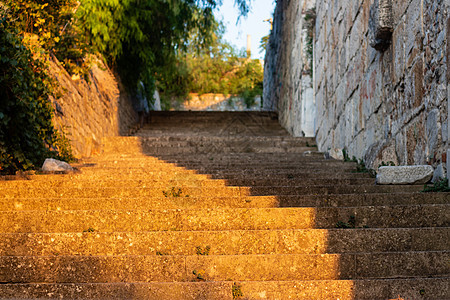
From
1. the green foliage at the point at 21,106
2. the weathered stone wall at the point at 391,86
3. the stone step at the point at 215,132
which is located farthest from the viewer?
the stone step at the point at 215,132

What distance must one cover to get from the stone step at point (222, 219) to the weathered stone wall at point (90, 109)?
10.1 ft

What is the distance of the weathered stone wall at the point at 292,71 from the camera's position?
28.7ft

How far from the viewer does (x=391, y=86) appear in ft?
14.4

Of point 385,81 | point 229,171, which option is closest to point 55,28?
point 229,171

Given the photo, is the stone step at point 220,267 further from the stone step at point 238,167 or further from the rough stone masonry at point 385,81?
the stone step at point 238,167

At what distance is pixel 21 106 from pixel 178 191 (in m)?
1.98

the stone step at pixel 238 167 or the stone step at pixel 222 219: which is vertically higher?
the stone step at pixel 238 167

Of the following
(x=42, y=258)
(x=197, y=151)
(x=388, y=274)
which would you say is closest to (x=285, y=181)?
(x=388, y=274)

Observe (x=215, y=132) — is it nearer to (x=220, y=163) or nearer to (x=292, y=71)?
(x=292, y=71)

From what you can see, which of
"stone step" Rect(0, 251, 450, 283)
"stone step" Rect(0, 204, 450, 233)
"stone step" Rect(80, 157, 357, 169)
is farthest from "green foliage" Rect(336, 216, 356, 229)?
"stone step" Rect(80, 157, 357, 169)

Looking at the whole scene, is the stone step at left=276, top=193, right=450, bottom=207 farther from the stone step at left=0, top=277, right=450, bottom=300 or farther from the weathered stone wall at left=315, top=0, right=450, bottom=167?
the stone step at left=0, top=277, right=450, bottom=300

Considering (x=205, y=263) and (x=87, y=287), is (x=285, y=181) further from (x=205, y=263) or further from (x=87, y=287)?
(x=87, y=287)

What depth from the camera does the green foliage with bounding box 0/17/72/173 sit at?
4.67 metres

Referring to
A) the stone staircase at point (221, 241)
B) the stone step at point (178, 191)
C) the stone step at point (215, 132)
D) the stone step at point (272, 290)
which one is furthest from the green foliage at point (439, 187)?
the stone step at point (215, 132)
